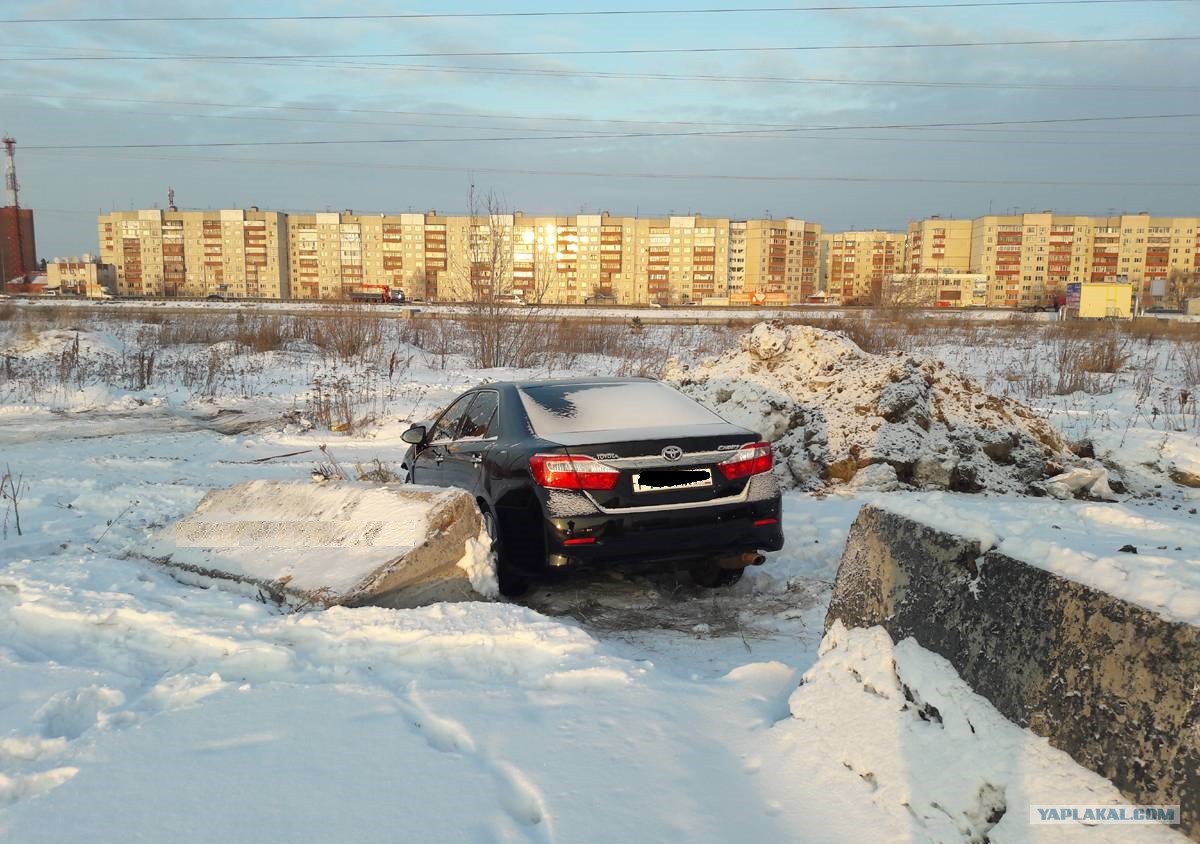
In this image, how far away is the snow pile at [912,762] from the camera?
2207 mm

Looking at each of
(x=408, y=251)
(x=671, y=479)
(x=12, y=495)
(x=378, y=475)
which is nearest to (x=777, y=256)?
(x=408, y=251)

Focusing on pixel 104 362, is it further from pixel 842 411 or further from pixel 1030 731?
pixel 1030 731

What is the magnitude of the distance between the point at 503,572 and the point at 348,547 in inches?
40.8

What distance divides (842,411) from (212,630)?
7.42 meters

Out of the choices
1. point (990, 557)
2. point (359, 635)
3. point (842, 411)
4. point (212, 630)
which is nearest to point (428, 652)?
point (359, 635)

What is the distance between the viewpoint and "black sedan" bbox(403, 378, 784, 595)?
4.84 meters

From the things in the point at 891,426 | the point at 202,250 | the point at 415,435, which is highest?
the point at 202,250

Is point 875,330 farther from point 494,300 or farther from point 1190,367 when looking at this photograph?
point 494,300

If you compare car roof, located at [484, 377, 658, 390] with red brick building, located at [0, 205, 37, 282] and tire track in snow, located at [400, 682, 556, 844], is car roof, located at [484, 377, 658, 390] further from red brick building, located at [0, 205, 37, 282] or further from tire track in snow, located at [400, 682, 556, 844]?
red brick building, located at [0, 205, 37, 282]

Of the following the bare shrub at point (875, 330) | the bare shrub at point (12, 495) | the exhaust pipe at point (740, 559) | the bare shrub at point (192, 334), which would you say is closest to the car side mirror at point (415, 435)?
the exhaust pipe at point (740, 559)

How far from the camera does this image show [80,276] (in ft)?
300

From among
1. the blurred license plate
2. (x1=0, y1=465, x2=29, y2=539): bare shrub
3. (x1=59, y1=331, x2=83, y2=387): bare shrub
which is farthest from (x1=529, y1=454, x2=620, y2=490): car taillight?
(x1=59, y1=331, x2=83, y2=387): bare shrub

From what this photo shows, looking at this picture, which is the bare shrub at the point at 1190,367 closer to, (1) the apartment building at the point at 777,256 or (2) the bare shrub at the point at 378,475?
(2) the bare shrub at the point at 378,475

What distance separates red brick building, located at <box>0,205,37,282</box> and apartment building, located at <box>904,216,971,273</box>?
12092cm
